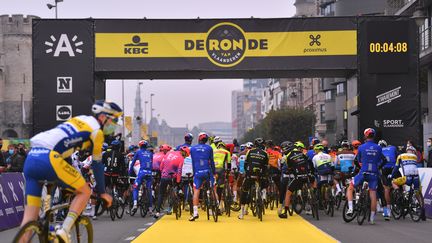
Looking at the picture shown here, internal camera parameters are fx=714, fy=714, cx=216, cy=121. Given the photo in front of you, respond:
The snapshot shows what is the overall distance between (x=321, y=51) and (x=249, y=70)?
2439 millimetres

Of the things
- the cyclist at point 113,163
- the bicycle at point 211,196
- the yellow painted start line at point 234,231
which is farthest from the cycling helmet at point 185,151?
the bicycle at point 211,196

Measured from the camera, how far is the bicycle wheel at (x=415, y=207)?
16.3m

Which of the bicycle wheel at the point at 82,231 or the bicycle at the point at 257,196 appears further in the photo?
the bicycle at the point at 257,196

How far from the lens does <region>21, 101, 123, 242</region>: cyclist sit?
6953mm

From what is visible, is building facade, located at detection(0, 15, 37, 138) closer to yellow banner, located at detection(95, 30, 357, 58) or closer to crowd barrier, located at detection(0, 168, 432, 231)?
yellow banner, located at detection(95, 30, 357, 58)

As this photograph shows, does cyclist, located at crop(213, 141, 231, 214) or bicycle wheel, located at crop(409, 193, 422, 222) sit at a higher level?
cyclist, located at crop(213, 141, 231, 214)

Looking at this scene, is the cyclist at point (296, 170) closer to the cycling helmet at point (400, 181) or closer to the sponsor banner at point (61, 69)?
the cycling helmet at point (400, 181)

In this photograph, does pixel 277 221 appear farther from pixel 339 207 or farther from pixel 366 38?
pixel 366 38

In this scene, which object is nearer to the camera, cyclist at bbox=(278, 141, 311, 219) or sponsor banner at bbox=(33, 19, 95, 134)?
cyclist at bbox=(278, 141, 311, 219)

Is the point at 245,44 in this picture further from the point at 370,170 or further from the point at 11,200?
the point at 11,200

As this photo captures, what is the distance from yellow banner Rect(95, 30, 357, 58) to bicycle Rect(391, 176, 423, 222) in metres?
7.39

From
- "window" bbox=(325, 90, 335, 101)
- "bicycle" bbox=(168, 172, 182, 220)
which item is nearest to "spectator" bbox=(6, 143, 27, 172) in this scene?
"bicycle" bbox=(168, 172, 182, 220)

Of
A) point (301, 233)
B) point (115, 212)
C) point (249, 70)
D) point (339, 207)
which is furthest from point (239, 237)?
point (249, 70)

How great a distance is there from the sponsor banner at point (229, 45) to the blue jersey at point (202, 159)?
7391 millimetres
